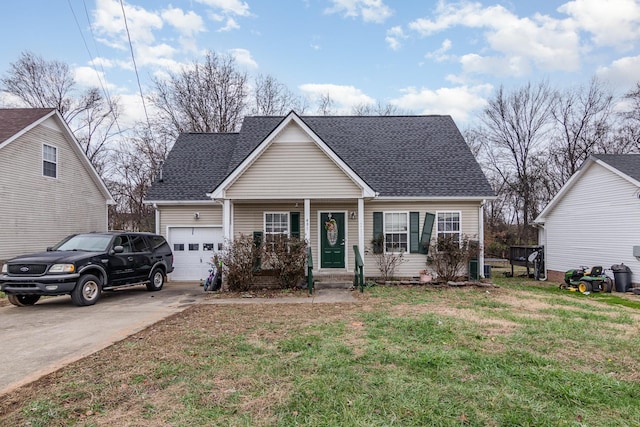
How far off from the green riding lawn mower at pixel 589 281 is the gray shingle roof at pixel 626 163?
3523mm

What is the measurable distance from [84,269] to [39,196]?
8538mm

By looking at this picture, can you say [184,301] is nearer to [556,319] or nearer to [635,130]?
[556,319]

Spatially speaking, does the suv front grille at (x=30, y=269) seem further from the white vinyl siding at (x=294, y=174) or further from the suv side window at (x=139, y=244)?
→ the white vinyl siding at (x=294, y=174)

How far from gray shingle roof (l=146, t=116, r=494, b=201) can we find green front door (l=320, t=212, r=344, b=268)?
1840mm

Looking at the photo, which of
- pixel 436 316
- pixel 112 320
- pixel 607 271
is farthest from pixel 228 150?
pixel 607 271

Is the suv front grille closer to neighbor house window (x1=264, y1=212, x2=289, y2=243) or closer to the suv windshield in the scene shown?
the suv windshield

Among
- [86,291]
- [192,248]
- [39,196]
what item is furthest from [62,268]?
[39,196]

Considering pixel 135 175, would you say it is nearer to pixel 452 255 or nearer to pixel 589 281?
pixel 452 255

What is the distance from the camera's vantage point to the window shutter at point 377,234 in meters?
12.9

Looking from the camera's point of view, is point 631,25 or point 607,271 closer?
point 607,271

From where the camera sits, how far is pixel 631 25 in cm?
1709

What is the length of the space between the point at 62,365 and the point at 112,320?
2.75 metres

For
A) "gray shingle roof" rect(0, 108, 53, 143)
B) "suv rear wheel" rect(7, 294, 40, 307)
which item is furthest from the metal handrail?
"gray shingle roof" rect(0, 108, 53, 143)

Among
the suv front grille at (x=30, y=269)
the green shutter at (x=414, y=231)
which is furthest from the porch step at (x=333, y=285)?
the suv front grille at (x=30, y=269)
